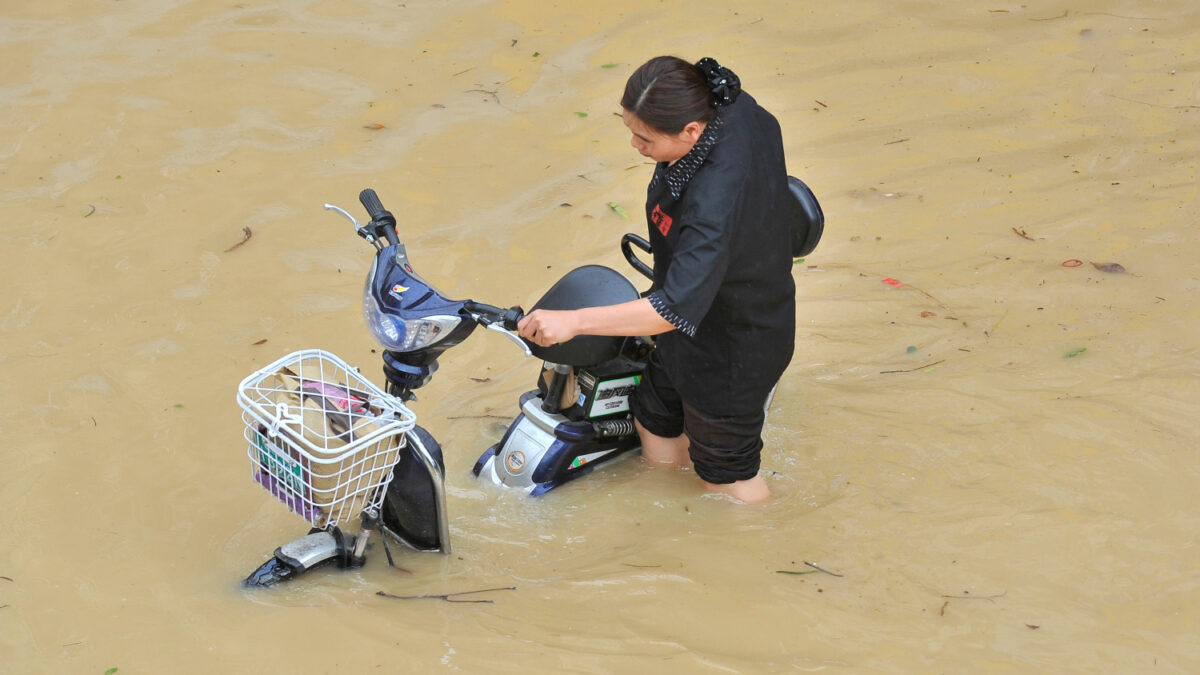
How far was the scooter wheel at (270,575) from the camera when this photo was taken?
8.38 feet

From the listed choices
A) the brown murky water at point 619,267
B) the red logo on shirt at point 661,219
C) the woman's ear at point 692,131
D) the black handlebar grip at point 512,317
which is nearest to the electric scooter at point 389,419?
the black handlebar grip at point 512,317

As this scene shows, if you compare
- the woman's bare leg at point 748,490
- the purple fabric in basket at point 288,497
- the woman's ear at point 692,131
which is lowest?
the woman's bare leg at point 748,490

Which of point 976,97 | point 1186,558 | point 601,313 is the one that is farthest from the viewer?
point 976,97

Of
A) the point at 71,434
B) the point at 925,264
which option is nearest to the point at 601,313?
the point at 71,434

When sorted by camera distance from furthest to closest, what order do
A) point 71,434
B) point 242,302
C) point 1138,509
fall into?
point 242,302
point 71,434
point 1138,509

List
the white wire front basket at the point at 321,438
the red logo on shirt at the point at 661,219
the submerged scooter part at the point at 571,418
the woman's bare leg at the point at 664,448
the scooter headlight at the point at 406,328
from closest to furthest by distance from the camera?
the white wire front basket at the point at 321,438, the scooter headlight at the point at 406,328, the red logo on shirt at the point at 661,219, the submerged scooter part at the point at 571,418, the woman's bare leg at the point at 664,448

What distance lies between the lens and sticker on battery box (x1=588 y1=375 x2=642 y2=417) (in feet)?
9.78

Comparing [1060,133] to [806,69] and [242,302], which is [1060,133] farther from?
[242,302]

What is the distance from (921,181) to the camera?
4664mm

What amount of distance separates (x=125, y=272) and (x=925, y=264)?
3.15m

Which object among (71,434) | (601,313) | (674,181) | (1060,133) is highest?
(674,181)

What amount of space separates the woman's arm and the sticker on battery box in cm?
63

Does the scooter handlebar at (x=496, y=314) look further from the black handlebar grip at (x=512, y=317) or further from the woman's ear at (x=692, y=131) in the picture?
the woman's ear at (x=692, y=131)

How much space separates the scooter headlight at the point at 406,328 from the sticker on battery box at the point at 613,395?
0.66 m
